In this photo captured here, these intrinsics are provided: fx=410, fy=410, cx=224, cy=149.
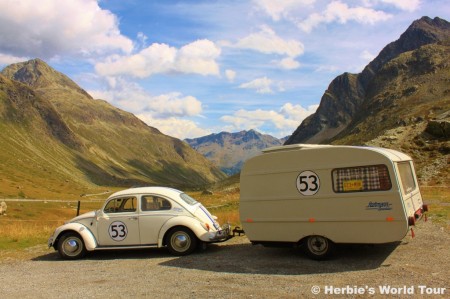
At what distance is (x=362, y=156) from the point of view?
452 inches

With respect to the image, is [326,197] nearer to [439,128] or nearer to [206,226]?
[206,226]

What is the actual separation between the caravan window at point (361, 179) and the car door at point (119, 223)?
6.78 metres

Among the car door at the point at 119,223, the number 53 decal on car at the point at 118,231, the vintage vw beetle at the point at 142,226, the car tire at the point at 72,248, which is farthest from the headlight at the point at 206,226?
the car tire at the point at 72,248

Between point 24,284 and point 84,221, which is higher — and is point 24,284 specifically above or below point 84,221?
below

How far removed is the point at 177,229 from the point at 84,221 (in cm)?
340

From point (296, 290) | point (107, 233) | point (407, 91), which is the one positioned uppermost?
point (407, 91)

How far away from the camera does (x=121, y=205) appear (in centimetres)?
1428

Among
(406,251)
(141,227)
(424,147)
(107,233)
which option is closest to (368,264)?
(406,251)

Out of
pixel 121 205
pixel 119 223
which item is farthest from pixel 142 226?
pixel 121 205

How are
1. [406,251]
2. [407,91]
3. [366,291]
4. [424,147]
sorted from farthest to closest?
[407,91] → [424,147] → [406,251] → [366,291]

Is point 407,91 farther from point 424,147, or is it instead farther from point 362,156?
point 362,156

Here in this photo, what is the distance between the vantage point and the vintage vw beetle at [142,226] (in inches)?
542

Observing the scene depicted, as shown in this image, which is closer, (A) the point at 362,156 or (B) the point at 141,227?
(A) the point at 362,156

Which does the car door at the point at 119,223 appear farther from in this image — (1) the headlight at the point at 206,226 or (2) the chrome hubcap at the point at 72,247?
(1) the headlight at the point at 206,226
